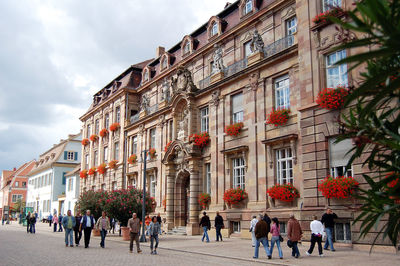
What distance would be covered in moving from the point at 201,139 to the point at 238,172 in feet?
12.2

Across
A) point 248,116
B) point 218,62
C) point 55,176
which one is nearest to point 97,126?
point 55,176

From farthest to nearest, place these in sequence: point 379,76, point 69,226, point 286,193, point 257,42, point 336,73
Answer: point 257,42 → point 286,193 → point 69,226 → point 336,73 → point 379,76

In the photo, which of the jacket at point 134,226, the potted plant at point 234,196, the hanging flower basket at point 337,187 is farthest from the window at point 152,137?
the hanging flower basket at point 337,187

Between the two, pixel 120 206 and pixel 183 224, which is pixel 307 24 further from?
pixel 183 224

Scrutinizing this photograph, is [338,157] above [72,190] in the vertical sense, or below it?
above

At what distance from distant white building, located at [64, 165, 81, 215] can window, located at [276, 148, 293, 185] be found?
35.6 m

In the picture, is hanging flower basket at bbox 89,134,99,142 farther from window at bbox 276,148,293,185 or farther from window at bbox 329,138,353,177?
window at bbox 329,138,353,177

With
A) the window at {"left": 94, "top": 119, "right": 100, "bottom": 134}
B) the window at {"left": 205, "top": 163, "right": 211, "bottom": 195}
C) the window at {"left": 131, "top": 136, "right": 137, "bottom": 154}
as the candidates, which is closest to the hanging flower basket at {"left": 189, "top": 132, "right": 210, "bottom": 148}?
the window at {"left": 205, "top": 163, "right": 211, "bottom": 195}

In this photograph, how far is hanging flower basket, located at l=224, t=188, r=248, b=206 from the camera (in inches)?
854

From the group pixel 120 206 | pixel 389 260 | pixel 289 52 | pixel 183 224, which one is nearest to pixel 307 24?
pixel 289 52

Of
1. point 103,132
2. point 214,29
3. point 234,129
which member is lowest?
point 234,129

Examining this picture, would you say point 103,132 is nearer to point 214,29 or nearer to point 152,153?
point 152,153

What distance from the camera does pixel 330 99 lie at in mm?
16125

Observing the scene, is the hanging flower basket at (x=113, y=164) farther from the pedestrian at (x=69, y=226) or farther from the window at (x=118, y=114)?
the pedestrian at (x=69, y=226)
